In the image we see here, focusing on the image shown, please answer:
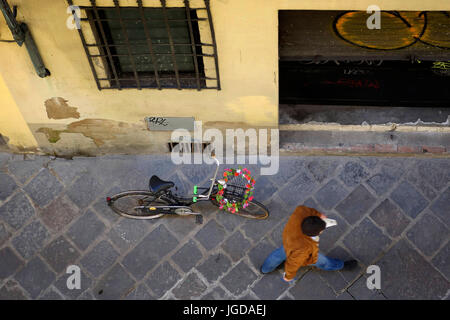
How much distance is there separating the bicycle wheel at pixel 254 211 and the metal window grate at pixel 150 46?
1485 millimetres

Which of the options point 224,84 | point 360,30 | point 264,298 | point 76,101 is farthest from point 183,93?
point 360,30

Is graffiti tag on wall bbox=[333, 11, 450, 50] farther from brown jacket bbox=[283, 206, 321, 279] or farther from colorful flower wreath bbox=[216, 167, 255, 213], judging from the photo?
brown jacket bbox=[283, 206, 321, 279]

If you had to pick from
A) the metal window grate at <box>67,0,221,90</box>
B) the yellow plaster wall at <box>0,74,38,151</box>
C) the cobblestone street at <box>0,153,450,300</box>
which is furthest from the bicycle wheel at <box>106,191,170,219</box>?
the yellow plaster wall at <box>0,74,38,151</box>

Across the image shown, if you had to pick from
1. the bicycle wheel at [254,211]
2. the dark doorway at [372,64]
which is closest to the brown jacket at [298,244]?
the bicycle wheel at [254,211]

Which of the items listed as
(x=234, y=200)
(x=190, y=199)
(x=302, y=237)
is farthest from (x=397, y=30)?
(x=190, y=199)

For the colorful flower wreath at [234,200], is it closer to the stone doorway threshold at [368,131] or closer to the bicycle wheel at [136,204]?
the bicycle wheel at [136,204]

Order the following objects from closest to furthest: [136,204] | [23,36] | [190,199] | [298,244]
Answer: [298,244] → [23,36] → [190,199] → [136,204]

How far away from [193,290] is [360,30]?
426 centimetres

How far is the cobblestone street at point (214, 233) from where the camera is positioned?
5.12 metres

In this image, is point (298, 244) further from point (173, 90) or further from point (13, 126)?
point (13, 126)

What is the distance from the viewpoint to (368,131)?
594 cm

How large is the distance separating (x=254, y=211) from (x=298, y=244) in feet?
4.23
